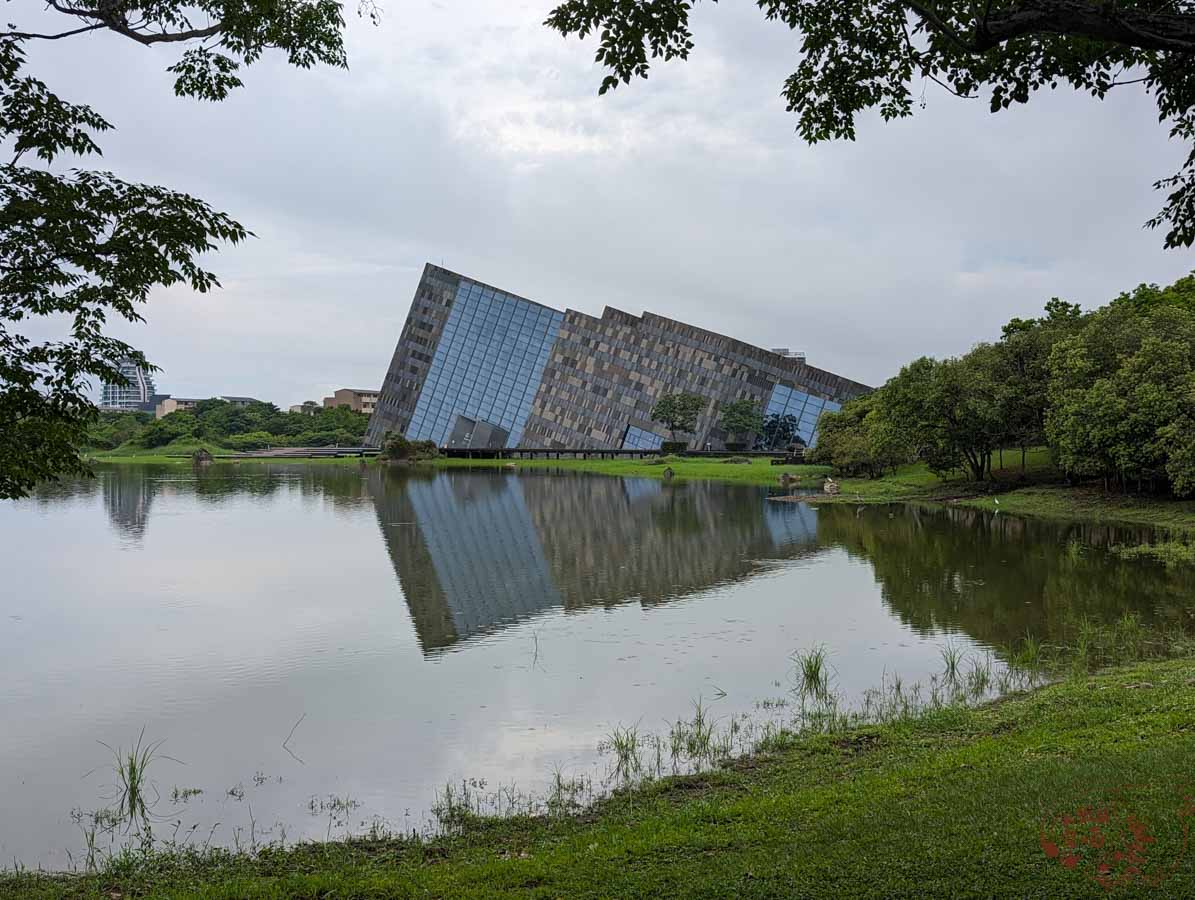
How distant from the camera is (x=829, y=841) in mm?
6672

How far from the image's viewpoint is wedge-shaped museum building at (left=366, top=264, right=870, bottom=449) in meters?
90.4

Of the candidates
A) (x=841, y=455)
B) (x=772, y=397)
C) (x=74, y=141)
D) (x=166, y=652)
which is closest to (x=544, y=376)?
(x=772, y=397)

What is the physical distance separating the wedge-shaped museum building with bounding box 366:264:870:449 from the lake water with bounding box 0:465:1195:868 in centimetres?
5466

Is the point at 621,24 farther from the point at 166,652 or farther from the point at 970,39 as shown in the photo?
the point at 166,652

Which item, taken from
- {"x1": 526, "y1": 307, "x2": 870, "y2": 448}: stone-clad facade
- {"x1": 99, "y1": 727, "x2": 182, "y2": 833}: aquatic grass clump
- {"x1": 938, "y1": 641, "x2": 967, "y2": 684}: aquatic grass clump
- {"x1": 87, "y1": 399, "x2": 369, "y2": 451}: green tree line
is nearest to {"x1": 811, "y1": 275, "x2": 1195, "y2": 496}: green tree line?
{"x1": 938, "y1": 641, "x2": 967, "y2": 684}: aquatic grass clump

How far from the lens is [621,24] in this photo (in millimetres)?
7715

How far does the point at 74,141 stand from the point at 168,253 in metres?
1.58

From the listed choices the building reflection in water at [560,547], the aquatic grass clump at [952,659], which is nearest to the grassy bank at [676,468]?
the building reflection in water at [560,547]

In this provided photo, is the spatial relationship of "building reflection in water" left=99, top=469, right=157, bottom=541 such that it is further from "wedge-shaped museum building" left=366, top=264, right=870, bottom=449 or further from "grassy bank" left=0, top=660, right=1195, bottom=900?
"wedge-shaped museum building" left=366, top=264, right=870, bottom=449

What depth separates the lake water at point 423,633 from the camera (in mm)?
9961

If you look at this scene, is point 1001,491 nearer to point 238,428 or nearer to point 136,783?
point 136,783

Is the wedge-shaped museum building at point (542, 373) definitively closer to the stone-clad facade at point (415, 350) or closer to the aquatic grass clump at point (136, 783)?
the stone-clad facade at point (415, 350)

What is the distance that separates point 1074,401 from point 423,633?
3024 cm

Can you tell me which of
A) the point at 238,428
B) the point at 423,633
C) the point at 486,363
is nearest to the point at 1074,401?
the point at 423,633
